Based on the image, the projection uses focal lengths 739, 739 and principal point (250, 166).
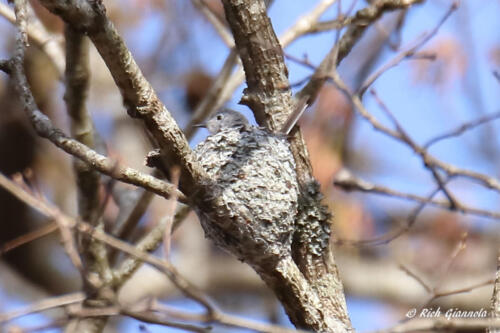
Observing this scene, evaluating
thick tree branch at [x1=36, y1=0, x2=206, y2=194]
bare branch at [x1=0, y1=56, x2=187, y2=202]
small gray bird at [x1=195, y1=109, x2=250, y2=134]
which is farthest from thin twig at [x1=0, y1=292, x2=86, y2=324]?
small gray bird at [x1=195, y1=109, x2=250, y2=134]

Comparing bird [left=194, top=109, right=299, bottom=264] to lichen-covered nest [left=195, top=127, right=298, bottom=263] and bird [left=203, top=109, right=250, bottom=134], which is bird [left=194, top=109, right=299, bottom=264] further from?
bird [left=203, top=109, right=250, bottom=134]

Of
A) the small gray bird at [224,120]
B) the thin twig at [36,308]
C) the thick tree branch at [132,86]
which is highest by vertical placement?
the small gray bird at [224,120]

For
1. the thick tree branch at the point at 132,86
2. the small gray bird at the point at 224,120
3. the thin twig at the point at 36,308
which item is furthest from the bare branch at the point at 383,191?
the small gray bird at the point at 224,120

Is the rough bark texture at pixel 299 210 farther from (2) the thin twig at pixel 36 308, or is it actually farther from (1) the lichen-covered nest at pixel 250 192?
(2) the thin twig at pixel 36 308

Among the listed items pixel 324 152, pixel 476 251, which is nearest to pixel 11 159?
pixel 324 152

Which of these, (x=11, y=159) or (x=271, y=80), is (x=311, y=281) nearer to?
(x=271, y=80)

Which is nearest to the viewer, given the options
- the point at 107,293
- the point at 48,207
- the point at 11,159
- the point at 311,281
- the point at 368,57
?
the point at 107,293

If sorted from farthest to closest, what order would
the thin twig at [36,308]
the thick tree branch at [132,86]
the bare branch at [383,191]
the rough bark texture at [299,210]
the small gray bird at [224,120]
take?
1. the small gray bird at [224,120]
2. the rough bark texture at [299,210]
3. the thick tree branch at [132,86]
4. the bare branch at [383,191]
5. the thin twig at [36,308]
